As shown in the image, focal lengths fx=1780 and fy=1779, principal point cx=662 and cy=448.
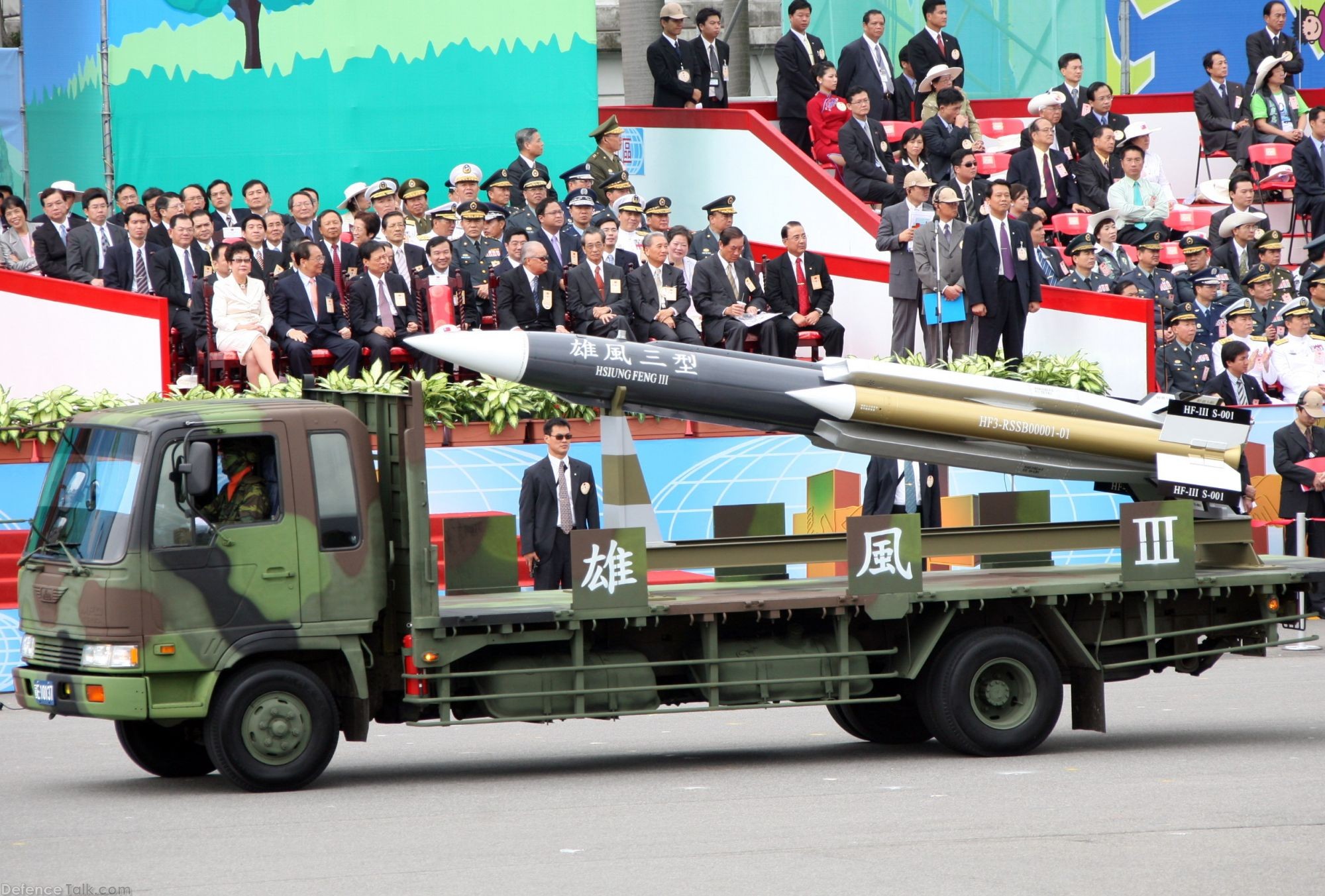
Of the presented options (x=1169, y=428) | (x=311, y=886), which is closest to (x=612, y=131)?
(x=1169, y=428)

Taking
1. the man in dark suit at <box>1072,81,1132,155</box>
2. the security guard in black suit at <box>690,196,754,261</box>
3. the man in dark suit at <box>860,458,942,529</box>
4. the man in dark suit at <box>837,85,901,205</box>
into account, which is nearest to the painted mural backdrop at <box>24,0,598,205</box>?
the security guard in black suit at <box>690,196,754,261</box>

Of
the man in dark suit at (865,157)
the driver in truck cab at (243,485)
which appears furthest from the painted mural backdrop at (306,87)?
the driver in truck cab at (243,485)

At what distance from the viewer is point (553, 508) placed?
1523 cm

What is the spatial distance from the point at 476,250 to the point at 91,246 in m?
4.18

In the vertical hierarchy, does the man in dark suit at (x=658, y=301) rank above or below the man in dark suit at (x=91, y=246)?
below

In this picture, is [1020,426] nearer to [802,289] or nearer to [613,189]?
[802,289]

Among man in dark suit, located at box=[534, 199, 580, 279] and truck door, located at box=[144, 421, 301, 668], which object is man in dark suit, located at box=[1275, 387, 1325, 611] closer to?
man in dark suit, located at box=[534, 199, 580, 279]

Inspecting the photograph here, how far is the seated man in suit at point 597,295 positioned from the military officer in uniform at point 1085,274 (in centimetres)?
602

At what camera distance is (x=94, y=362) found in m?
18.3

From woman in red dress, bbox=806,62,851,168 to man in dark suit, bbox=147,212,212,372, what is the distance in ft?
32.4

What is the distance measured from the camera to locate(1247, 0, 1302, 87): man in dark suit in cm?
2803

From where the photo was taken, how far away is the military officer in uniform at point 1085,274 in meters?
22.2

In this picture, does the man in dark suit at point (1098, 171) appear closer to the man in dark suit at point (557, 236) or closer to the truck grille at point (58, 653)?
the man in dark suit at point (557, 236)

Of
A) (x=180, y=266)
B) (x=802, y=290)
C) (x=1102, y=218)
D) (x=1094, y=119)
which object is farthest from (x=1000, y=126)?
(x=180, y=266)
